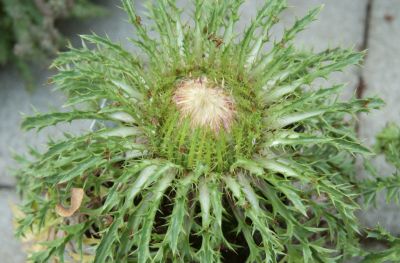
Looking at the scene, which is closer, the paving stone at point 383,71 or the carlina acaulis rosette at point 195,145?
the carlina acaulis rosette at point 195,145

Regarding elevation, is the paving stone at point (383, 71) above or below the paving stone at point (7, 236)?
above

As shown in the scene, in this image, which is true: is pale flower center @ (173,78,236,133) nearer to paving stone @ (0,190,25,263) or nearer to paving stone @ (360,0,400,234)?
paving stone @ (360,0,400,234)

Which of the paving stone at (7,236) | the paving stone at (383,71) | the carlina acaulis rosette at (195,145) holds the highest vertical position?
the paving stone at (383,71)

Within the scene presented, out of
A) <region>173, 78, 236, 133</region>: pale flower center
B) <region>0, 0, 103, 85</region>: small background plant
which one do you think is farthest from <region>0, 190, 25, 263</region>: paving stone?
<region>173, 78, 236, 133</region>: pale flower center

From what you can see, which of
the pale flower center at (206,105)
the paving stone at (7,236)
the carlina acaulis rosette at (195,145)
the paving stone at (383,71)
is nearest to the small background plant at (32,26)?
the paving stone at (7,236)

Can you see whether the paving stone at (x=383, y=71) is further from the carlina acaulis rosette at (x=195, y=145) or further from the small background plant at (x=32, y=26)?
the small background plant at (x=32, y=26)

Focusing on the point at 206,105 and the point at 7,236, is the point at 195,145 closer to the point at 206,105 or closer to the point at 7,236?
the point at 206,105

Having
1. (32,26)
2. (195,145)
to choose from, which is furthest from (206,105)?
(32,26)
